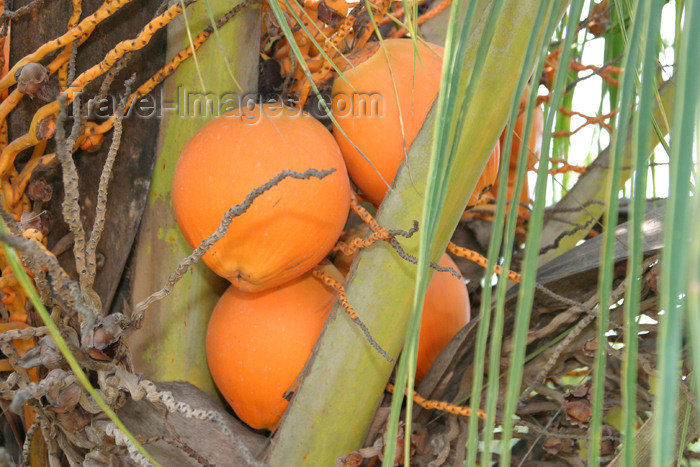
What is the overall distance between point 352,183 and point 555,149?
41 cm

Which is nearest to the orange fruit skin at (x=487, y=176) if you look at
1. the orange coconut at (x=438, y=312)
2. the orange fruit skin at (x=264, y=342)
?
the orange coconut at (x=438, y=312)

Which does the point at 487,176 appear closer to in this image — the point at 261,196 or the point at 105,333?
the point at 261,196

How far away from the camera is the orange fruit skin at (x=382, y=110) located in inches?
23.6

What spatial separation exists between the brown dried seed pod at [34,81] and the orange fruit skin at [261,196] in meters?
0.13

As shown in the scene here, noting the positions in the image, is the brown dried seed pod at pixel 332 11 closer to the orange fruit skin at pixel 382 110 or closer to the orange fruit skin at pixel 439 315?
the orange fruit skin at pixel 382 110

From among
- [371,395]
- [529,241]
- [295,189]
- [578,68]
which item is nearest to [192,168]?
[295,189]

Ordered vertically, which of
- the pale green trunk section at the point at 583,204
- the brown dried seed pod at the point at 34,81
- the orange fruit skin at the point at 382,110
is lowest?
the pale green trunk section at the point at 583,204

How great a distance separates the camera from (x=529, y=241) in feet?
0.78

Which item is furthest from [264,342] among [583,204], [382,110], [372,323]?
[583,204]

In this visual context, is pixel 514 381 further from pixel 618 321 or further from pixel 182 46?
pixel 182 46

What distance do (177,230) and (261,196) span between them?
0.16 m

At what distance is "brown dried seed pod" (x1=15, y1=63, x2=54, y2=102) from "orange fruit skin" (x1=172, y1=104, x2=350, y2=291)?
131 millimetres

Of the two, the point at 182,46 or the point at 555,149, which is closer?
the point at 182,46

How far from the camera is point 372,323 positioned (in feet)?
1.82
